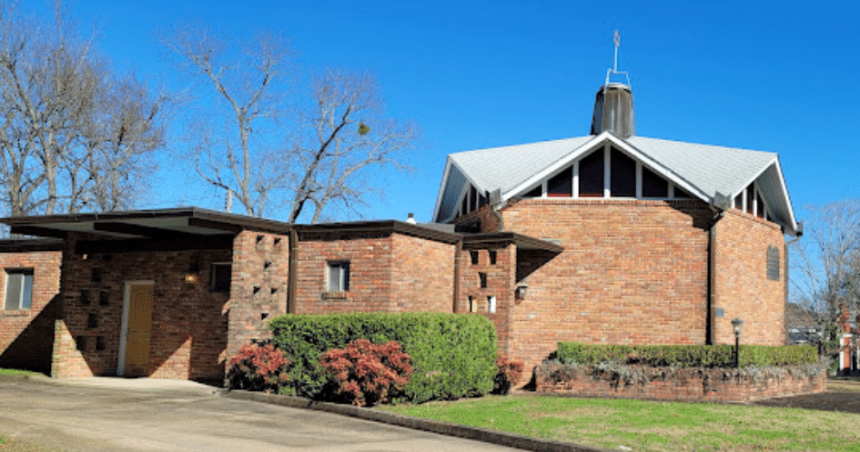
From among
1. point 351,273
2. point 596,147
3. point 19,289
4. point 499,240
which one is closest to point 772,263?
point 596,147

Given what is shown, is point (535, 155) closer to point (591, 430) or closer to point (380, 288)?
point (380, 288)

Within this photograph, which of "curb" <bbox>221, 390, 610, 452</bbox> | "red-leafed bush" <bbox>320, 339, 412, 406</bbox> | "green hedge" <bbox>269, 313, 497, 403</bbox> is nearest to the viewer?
"curb" <bbox>221, 390, 610, 452</bbox>

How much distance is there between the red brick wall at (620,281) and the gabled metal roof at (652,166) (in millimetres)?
998

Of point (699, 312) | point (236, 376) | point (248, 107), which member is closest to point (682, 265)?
point (699, 312)

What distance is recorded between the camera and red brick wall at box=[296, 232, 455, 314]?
616 inches

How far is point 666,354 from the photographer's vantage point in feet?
58.0

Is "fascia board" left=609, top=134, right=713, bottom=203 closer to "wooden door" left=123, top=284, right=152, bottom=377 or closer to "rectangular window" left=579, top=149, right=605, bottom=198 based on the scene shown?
"rectangular window" left=579, top=149, right=605, bottom=198

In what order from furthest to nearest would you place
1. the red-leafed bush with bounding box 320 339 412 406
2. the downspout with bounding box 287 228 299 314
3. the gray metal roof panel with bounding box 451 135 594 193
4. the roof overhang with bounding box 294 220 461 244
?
the gray metal roof panel with bounding box 451 135 594 193, the downspout with bounding box 287 228 299 314, the roof overhang with bounding box 294 220 461 244, the red-leafed bush with bounding box 320 339 412 406

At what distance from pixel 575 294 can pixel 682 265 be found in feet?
8.51

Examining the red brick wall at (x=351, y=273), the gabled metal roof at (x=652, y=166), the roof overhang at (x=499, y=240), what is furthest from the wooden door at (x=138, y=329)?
the gabled metal roof at (x=652, y=166)

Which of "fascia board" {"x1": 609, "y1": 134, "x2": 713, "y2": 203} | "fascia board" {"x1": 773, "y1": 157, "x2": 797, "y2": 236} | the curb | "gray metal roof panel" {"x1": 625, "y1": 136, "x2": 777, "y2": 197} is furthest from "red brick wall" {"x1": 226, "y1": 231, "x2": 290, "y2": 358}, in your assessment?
"fascia board" {"x1": 773, "y1": 157, "x2": 797, "y2": 236}

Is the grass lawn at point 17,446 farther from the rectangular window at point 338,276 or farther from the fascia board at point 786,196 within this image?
the fascia board at point 786,196

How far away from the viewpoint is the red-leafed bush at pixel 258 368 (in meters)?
14.6

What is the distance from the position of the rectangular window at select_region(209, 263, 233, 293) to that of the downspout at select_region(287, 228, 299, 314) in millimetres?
1833
